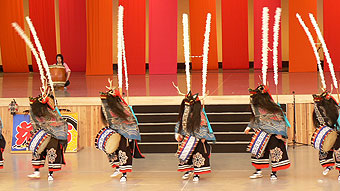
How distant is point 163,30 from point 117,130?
7154 millimetres

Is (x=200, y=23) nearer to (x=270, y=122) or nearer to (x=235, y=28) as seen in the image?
(x=235, y=28)

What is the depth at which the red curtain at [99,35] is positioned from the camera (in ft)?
46.3

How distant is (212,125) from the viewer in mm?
9211

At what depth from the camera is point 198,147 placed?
7.15 m

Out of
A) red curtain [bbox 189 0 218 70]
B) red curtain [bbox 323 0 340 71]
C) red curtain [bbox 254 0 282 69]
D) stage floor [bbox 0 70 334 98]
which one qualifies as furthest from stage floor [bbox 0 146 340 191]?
red curtain [bbox 254 0 282 69]

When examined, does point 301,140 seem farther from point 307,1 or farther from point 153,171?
point 307,1

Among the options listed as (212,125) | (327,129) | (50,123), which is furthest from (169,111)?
(327,129)

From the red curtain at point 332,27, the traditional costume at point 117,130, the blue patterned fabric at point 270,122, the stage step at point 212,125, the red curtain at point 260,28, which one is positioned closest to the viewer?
the blue patterned fabric at point 270,122

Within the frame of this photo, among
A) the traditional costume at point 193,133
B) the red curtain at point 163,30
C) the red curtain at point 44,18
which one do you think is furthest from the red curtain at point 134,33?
the traditional costume at point 193,133

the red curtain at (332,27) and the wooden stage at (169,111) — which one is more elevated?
the red curtain at (332,27)

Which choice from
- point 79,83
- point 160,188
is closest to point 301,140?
point 160,188

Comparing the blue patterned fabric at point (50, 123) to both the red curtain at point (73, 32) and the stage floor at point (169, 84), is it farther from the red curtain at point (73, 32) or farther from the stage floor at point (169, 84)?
the red curtain at point (73, 32)

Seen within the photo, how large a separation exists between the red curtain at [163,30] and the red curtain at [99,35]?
99 centimetres

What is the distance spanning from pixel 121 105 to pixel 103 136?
432mm
